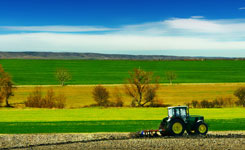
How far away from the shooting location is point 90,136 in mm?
21656

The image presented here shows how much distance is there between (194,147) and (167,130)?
2.92 metres

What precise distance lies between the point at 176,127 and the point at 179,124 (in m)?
0.25

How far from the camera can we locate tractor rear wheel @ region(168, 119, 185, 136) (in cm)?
1995

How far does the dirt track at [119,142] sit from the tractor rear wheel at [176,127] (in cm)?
A: 46

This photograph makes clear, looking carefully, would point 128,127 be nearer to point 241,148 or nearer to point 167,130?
point 167,130

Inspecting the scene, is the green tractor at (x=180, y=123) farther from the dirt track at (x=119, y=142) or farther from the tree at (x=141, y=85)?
the tree at (x=141, y=85)

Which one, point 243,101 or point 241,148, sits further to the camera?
point 243,101

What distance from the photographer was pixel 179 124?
20047mm

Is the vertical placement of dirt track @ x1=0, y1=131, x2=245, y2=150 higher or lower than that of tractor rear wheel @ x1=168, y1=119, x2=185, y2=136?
lower

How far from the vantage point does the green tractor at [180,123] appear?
2002cm

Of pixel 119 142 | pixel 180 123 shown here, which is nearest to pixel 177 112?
pixel 180 123

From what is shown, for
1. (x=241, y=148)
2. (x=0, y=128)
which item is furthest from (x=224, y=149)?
(x=0, y=128)

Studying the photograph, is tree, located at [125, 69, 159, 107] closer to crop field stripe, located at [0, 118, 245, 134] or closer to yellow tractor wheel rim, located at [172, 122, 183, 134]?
crop field stripe, located at [0, 118, 245, 134]

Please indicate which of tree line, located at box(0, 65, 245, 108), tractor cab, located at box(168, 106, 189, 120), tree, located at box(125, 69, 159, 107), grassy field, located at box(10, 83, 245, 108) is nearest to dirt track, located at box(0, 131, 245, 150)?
tractor cab, located at box(168, 106, 189, 120)
